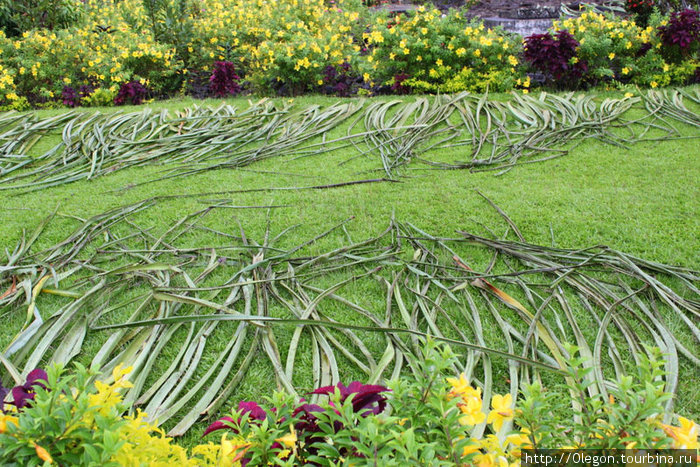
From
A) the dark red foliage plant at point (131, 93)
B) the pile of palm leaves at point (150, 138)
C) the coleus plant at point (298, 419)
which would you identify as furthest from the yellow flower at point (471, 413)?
the dark red foliage plant at point (131, 93)

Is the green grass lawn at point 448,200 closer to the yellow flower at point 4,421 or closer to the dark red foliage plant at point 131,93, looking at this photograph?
the yellow flower at point 4,421

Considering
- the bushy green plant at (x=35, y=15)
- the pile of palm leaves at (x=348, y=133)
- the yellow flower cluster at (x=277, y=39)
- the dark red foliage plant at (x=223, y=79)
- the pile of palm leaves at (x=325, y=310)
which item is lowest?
the pile of palm leaves at (x=325, y=310)

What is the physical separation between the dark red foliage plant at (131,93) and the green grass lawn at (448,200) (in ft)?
6.50

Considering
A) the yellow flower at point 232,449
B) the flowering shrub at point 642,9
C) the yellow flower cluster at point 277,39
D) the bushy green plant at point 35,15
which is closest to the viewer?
the yellow flower at point 232,449

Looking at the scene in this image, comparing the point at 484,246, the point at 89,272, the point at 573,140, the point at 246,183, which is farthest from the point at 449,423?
the point at 573,140

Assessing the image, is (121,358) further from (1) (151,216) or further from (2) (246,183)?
(2) (246,183)

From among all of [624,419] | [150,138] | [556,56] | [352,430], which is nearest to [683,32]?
[556,56]

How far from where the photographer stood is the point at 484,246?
228 centimetres

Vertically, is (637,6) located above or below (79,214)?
above

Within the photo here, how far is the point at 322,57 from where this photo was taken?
16.0ft

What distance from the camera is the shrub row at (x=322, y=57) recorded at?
177 inches

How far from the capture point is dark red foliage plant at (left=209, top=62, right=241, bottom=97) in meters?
4.86

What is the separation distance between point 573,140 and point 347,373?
107 inches

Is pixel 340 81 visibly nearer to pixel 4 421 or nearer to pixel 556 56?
pixel 556 56
